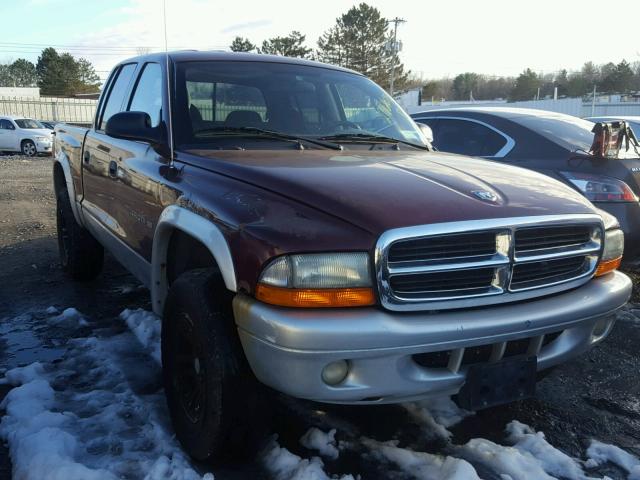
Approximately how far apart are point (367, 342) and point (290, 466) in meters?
0.82

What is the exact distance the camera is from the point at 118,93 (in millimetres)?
4418

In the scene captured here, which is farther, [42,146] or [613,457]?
[42,146]

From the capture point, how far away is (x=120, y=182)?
3650 millimetres

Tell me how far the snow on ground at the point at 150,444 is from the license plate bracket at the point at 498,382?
333mm

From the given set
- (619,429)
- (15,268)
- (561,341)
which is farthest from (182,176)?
(15,268)

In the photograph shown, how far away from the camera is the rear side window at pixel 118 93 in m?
4.24

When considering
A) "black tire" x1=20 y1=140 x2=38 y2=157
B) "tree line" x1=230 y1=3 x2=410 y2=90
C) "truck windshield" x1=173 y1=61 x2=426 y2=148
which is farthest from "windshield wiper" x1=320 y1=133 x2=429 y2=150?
"tree line" x1=230 y1=3 x2=410 y2=90

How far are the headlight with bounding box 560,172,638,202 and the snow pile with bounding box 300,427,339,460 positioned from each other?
128 inches

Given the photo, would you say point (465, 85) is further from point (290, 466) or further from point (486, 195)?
point (290, 466)

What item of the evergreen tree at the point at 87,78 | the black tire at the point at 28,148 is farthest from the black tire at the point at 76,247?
the evergreen tree at the point at 87,78

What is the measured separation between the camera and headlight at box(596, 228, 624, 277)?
2.71m

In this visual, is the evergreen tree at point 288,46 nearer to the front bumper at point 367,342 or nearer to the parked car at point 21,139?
the parked car at point 21,139

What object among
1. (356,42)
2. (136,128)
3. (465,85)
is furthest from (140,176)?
(465,85)

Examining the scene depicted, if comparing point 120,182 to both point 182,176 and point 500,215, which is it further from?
point 500,215
